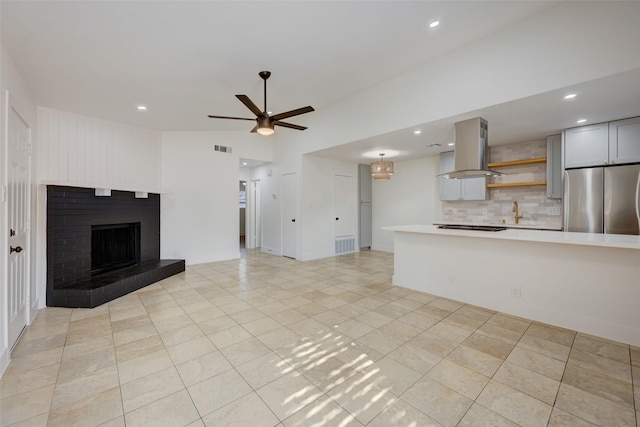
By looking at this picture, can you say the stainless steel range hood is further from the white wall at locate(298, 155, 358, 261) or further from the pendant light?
the white wall at locate(298, 155, 358, 261)

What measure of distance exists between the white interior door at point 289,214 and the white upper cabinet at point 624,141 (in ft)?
17.8

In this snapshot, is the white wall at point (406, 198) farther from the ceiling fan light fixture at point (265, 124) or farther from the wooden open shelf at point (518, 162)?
the ceiling fan light fixture at point (265, 124)

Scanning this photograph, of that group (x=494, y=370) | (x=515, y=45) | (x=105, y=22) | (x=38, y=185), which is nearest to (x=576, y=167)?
(x=515, y=45)

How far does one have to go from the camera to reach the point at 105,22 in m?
2.43

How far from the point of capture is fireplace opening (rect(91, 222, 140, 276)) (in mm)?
4352

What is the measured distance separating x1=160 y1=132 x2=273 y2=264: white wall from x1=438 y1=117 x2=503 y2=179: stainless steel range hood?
4.83 meters

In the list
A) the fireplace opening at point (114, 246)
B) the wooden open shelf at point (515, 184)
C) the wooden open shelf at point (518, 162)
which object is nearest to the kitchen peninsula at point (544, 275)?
the wooden open shelf at point (515, 184)

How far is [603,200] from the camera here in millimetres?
3781

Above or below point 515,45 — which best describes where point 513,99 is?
below

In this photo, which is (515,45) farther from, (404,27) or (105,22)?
(105,22)

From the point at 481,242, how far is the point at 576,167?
2.10m

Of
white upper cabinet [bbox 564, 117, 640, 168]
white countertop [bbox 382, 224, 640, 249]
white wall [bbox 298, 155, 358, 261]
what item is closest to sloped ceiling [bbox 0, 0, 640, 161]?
white upper cabinet [bbox 564, 117, 640, 168]

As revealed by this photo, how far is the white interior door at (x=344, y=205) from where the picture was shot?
718 cm

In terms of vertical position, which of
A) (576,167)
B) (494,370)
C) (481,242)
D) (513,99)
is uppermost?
(513,99)
